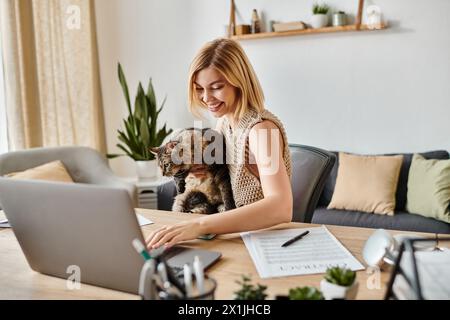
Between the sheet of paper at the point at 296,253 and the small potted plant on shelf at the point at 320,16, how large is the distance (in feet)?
7.24

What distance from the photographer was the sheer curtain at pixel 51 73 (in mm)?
2922

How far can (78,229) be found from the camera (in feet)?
2.74

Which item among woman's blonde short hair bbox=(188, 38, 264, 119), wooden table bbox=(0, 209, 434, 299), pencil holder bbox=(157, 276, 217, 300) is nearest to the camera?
pencil holder bbox=(157, 276, 217, 300)

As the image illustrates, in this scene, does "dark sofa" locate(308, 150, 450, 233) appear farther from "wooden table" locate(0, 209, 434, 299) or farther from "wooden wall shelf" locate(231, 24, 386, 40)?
"wooden table" locate(0, 209, 434, 299)

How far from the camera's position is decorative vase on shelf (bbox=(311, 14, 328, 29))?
3.05 m

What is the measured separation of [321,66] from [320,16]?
0.36m

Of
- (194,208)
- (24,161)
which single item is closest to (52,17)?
(24,161)

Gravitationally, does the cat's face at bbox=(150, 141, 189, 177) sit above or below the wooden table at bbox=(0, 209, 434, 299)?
above

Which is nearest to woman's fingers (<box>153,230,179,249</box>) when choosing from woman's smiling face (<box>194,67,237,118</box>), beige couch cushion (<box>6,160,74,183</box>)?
woman's smiling face (<box>194,67,237,118</box>)

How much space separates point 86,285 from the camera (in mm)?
911

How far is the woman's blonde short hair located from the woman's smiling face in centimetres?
2

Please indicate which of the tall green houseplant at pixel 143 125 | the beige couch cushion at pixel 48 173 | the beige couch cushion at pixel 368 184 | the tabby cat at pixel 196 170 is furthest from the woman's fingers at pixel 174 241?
the tall green houseplant at pixel 143 125

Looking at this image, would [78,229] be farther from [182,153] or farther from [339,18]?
[339,18]

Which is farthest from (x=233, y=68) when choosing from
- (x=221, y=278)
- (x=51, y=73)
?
(x=51, y=73)
